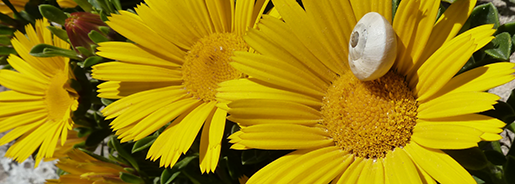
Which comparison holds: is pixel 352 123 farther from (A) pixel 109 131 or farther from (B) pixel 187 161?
(A) pixel 109 131

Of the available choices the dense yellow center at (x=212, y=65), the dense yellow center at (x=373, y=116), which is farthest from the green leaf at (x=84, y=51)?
the dense yellow center at (x=373, y=116)

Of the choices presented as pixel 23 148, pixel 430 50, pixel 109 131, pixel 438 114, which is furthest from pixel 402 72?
pixel 23 148

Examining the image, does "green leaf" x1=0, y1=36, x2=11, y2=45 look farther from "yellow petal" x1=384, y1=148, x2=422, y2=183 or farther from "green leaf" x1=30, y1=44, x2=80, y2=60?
"yellow petal" x1=384, y1=148, x2=422, y2=183

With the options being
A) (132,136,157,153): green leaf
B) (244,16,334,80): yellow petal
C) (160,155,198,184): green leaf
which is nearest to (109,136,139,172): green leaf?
(132,136,157,153): green leaf

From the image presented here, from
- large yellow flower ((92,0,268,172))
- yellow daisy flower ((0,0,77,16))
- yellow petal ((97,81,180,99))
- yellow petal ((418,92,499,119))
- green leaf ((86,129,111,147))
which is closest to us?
yellow petal ((418,92,499,119))

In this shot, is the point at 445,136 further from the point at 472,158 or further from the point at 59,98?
the point at 59,98

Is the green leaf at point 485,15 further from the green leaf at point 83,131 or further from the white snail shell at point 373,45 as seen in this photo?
the green leaf at point 83,131
